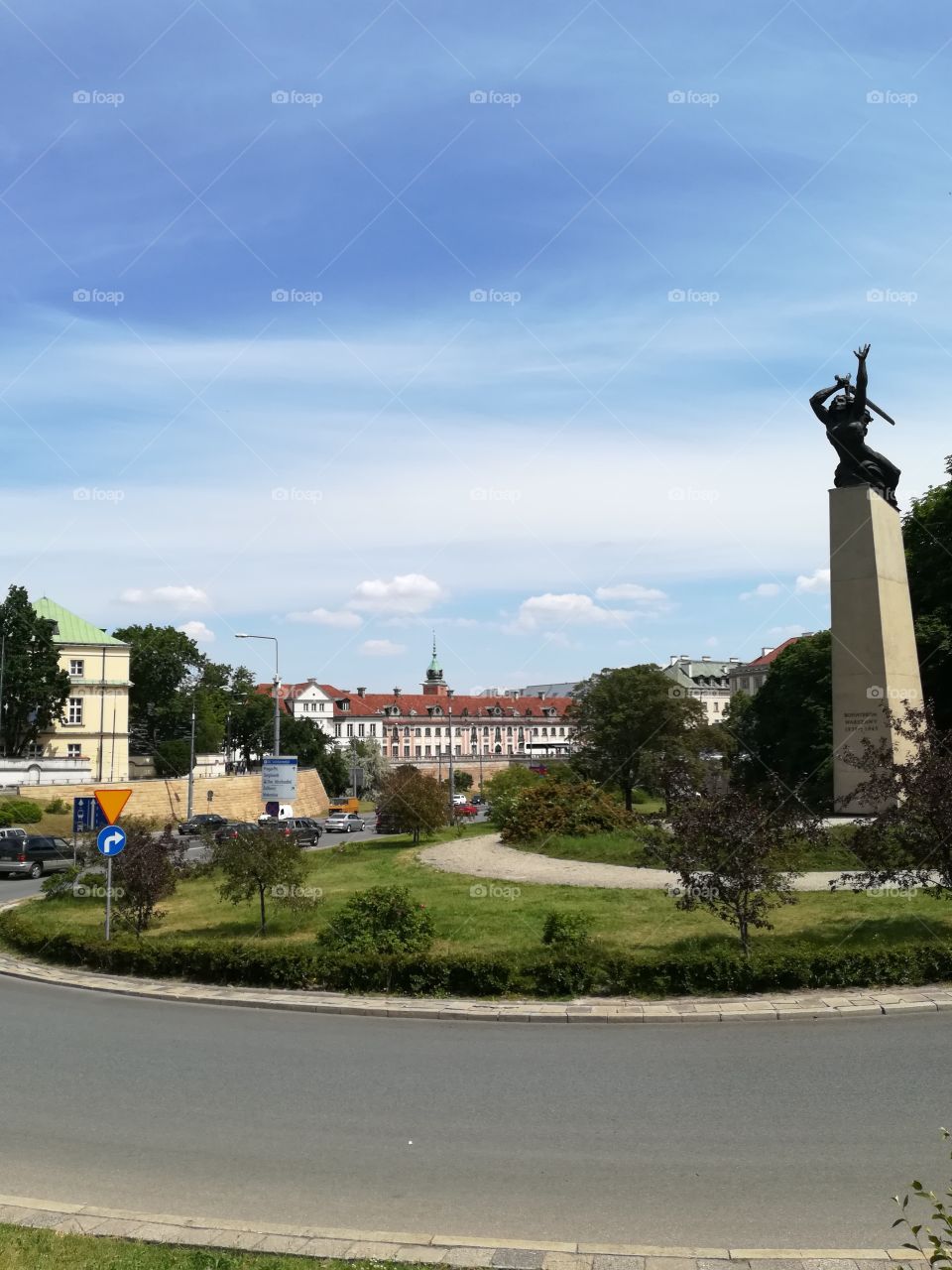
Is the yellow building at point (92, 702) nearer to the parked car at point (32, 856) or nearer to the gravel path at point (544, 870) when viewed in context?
the parked car at point (32, 856)

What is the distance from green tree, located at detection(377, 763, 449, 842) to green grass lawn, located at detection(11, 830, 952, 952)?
12.5m

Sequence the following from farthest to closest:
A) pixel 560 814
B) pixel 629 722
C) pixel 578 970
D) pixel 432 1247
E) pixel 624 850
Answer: pixel 629 722, pixel 560 814, pixel 624 850, pixel 578 970, pixel 432 1247

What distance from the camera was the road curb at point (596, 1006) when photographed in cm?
1321

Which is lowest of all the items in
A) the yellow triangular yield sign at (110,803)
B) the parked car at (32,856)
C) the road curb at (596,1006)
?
the parked car at (32,856)

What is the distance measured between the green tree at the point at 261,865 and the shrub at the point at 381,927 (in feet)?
8.46

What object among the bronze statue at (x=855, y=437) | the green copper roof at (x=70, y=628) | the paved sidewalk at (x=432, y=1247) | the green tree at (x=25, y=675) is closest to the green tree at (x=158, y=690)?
the green copper roof at (x=70, y=628)

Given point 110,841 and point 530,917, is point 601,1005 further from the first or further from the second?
point 110,841

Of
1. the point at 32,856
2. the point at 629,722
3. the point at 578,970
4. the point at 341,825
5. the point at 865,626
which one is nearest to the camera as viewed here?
the point at 578,970

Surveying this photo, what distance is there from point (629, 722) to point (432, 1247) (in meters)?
50.6

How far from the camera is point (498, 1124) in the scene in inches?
364

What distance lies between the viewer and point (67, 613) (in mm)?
94938

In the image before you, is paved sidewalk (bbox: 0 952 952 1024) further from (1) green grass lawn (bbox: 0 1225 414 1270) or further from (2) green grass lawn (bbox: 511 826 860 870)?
(2) green grass lawn (bbox: 511 826 860 870)

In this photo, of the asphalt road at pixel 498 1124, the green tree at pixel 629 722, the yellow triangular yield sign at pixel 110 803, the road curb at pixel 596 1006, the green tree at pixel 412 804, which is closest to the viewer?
the asphalt road at pixel 498 1124

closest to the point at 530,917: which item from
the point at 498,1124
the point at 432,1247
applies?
the point at 498,1124
